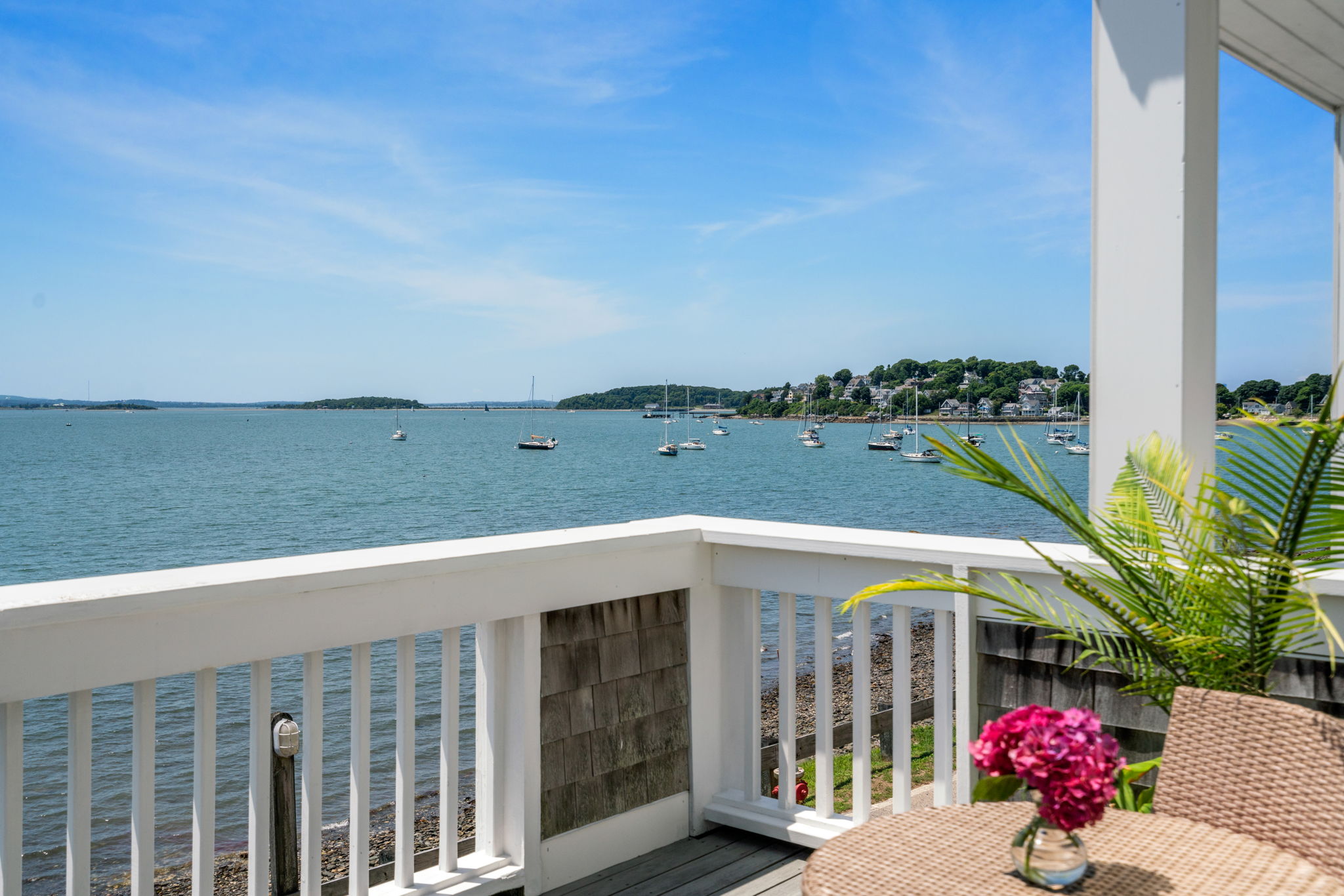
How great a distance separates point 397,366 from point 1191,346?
165ft

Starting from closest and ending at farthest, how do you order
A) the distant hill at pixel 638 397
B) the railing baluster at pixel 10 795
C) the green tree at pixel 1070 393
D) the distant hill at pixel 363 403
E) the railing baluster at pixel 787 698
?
1. the railing baluster at pixel 10 795
2. the railing baluster at pixel 787 698
3. the green tree at pixel 1070 393
4. the distant hill at pixel 638 397
5. the distant hill at pixel 363 403

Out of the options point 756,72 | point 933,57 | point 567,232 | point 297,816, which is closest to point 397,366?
point 567,232

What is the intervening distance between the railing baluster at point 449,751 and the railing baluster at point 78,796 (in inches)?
27.6

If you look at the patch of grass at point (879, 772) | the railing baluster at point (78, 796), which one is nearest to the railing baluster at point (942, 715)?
the railing baluster at point (78, 796)

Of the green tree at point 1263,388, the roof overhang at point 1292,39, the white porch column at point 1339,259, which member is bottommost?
the green tree at point 1263,388

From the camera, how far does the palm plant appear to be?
1.60m

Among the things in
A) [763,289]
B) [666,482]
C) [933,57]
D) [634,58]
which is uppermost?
[933,57]

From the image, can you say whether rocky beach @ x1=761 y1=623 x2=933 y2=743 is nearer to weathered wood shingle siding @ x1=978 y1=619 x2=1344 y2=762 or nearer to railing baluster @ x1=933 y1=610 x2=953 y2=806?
railing baluster @ x1=933 y1=610 x2=953 y2=806

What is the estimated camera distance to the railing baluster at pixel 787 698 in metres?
2.56

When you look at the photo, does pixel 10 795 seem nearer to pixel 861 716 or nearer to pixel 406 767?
pixel 406 767

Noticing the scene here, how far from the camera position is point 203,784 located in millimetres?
1798

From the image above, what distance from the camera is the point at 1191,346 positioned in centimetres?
193

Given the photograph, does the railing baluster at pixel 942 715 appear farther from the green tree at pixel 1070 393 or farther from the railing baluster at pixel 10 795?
the railing baluster at pixel 10 795

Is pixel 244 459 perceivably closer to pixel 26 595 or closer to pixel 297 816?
pixel 297 816
